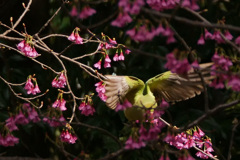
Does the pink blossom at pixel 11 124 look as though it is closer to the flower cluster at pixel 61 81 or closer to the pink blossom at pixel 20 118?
the pink blossom at pixel 20 118

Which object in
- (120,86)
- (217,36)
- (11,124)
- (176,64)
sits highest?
(176,64)

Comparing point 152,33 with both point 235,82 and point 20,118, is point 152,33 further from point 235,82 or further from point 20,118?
point 20,118

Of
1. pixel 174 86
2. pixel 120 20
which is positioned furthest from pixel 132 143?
pixel 174 86

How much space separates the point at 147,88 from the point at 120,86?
0.16m

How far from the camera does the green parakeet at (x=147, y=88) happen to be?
8.57 ft

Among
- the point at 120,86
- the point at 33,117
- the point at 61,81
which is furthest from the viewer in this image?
the point at 61,81

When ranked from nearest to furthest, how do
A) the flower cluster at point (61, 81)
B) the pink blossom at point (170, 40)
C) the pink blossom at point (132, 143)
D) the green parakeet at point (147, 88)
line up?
the pink blossom at point (170, 40) < the pink blossom at point (132, 143) < the green parakeet at point (147, 88) < the flower cluster at point (61, 81)

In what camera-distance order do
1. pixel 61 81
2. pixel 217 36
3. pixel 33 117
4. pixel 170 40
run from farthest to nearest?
pixel 61 81 → pixel 217 36 → pixel 33 117 → pixel 170 40

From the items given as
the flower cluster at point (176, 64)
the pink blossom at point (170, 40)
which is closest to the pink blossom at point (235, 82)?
the flower cluster at point (176, 64)

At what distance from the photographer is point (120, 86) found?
8.68 ft

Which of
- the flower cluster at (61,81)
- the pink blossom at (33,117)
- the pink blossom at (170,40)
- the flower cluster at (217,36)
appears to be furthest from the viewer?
the flower cluster at (61,81)

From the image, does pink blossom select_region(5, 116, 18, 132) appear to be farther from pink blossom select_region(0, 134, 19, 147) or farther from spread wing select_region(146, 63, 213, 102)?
spread wing select_region(146, 63, 213, 102)

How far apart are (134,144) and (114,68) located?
1931 mm

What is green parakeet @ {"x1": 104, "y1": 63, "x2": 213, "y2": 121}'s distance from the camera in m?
2.61
